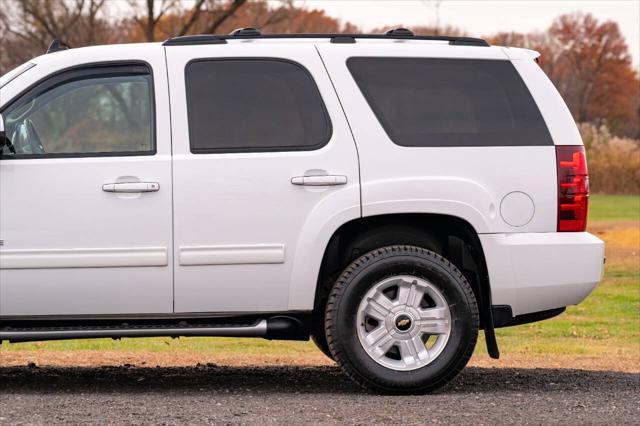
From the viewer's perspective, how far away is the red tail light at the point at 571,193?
6586mm

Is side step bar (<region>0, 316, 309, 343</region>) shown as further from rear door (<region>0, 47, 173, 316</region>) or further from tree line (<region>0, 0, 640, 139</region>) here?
tree line (<region>0, 0, 640, 139</region>)

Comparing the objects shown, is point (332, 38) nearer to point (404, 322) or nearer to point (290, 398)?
point (404, 322)

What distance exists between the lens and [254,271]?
6.44m

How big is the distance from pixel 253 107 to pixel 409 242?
114 cm

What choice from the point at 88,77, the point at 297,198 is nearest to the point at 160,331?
the point at 297,198

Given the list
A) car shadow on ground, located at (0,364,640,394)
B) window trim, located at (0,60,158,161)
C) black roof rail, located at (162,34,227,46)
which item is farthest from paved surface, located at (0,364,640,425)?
black roof rail, located at (162,34,227,46)

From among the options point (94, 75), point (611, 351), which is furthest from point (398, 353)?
point (611, 351)

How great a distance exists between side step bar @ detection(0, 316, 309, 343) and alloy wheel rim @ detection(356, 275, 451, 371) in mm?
405

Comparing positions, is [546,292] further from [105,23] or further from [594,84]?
[594,84]

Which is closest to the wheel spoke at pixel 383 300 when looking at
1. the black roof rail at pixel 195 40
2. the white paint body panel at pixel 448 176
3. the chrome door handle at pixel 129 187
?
the white paint body panel at pixel 448 176

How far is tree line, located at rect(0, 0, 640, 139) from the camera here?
119 ft

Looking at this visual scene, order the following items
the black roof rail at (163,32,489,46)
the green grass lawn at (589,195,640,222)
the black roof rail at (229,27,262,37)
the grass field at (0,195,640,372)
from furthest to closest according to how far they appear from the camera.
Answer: the green grass lawn at (589,195,640,222) < the grass field at (0,195,640,372) < the black roof rail at (229,27,262,37) < the black roof rail at (163,32,489,46)

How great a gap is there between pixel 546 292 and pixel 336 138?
1412mm

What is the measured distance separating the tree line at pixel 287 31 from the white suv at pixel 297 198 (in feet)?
55.8
